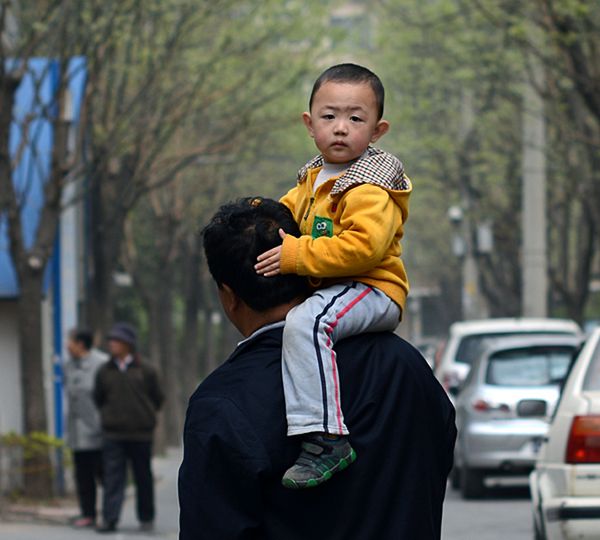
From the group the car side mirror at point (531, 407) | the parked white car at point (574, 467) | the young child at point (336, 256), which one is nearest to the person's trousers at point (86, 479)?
the car side mirror at point (531, 407)

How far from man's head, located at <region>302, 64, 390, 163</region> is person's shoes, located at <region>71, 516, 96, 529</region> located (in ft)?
34.4

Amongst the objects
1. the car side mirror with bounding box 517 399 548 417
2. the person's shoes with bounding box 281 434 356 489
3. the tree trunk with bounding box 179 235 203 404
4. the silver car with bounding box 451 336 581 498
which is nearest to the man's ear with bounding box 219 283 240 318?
the person's shoes with bounding box 281 434 356 489

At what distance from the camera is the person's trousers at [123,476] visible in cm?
1294

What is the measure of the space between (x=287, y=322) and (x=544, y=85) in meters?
19.1

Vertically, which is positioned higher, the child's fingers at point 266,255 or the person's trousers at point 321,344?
the child's fingers at point 266,255

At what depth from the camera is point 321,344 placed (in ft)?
10.4

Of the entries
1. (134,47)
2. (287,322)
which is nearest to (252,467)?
(287,322)

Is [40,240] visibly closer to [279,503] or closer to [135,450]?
[135,450]

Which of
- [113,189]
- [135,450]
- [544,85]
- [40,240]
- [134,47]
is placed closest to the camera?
[135,450]

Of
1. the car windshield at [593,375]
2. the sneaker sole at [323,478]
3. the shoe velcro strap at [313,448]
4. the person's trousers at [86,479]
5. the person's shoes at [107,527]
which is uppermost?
the shoe velcro strap at [313,448]

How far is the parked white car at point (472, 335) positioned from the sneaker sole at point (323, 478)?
532 inches

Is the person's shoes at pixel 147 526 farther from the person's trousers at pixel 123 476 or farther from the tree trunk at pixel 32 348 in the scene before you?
the tree trunk at pixel 32 348

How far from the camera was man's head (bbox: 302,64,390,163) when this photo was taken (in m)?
3.38

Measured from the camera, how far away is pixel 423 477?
3.23m
